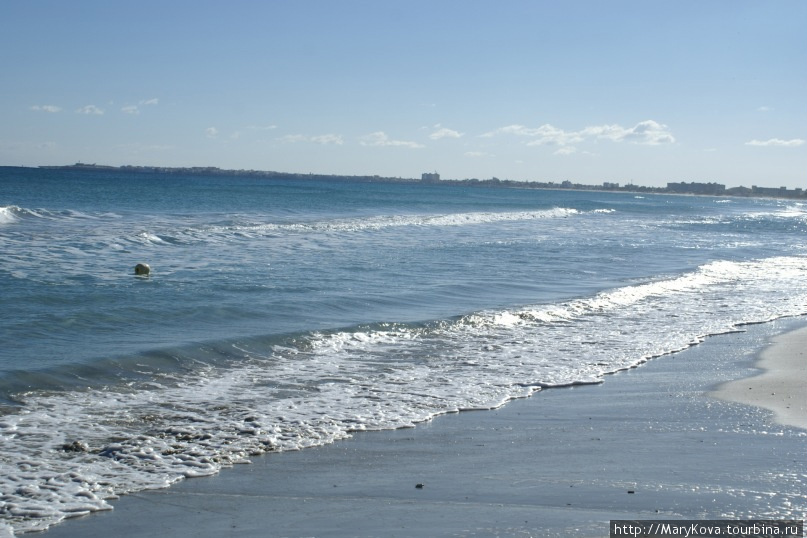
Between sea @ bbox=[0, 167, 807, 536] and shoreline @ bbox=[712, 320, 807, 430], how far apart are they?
4.56ft

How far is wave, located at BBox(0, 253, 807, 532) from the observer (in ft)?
20.5

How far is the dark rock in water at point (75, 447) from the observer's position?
6609 millimetres

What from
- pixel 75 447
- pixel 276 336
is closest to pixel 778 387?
pixel 276 336

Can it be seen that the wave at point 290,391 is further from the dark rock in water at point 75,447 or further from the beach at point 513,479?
the beach at point 513,479

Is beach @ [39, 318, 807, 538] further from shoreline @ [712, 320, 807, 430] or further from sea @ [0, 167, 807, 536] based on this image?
sea @ [0, 167, 807, 536]

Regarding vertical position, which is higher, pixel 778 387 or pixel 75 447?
pixel 778 387

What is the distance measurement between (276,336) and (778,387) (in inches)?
263

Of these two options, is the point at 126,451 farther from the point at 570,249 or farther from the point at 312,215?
the point at 312,215

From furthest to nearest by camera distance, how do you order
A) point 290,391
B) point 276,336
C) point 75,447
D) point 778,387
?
point 276,336 < point 778,387 < point 290,391 < point 75,447

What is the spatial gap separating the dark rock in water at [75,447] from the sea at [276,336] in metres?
0.02

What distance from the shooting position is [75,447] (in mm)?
6648

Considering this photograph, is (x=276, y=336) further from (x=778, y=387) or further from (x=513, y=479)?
(x=778, y=387)

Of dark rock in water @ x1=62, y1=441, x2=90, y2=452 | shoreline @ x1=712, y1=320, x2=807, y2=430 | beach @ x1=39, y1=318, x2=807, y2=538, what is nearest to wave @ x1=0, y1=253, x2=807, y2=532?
dark rock in water @ x1=62, y1=441, x2=90, y2=452

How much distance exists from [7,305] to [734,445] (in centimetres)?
1112
